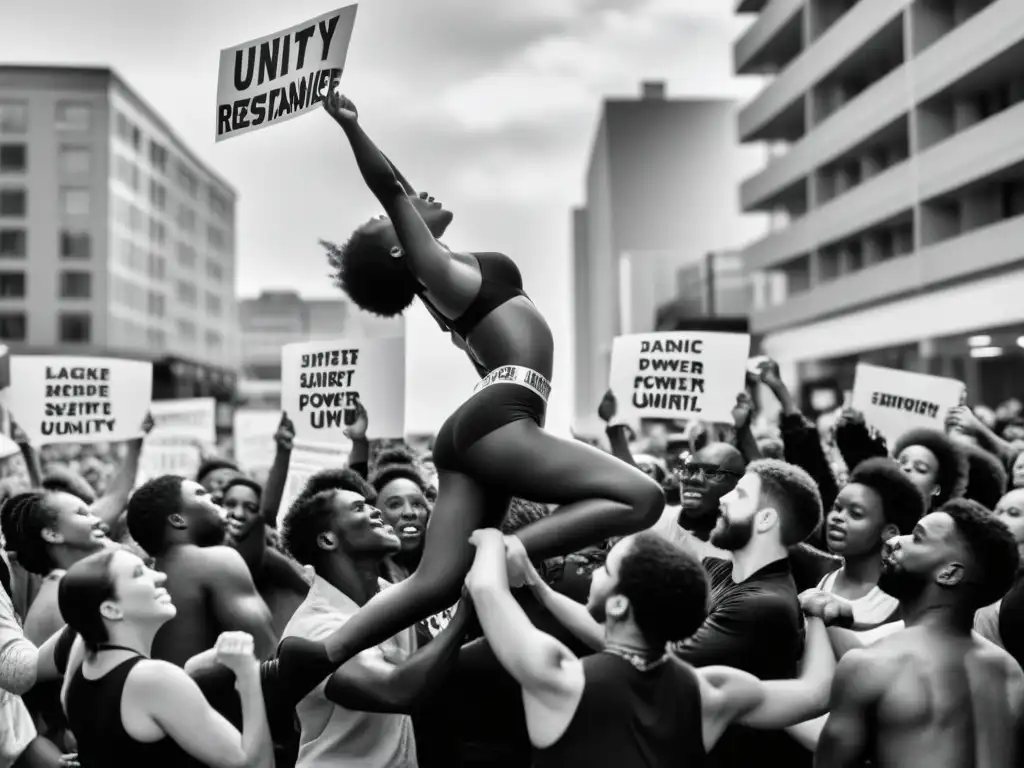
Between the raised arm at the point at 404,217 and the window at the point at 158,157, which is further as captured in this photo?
the window at the point at 158,157

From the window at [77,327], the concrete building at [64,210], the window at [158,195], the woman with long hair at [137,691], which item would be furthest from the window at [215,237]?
the woman with long hair at [137,691]

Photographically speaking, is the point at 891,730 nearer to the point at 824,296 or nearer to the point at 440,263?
the point at 440,263

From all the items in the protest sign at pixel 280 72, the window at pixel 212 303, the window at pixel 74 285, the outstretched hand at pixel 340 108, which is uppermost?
the window at pixel 212 303

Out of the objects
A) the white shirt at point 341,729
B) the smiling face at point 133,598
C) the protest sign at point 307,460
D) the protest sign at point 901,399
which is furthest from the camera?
the protest sign at point 901,399

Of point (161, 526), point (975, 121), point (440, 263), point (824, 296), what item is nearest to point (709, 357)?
point (161, 526)

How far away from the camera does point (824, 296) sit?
135 feet

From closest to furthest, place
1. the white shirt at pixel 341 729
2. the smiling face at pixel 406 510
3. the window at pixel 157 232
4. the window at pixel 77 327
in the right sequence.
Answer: the white shirt at pixel 341 729 → the smiling face at pixel 406 510 → the window at pixel 77 327 → the window at pixel 157 232

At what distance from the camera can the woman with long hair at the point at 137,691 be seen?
398 cm

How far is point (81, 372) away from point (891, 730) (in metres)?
7.67

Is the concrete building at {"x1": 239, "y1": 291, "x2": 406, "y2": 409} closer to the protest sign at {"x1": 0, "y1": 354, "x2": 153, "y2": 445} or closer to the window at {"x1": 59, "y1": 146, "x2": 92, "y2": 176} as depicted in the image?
the window at {"x1": 59, "y1": 146, "x2": 92, "y2": 176}

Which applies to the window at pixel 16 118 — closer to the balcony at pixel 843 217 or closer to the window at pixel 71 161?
the window at pixel 71 161

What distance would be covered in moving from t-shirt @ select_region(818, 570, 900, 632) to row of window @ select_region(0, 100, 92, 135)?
256 feet

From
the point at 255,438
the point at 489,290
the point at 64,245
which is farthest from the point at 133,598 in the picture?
the point at 64,245

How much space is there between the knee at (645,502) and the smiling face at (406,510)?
239 centimetres
